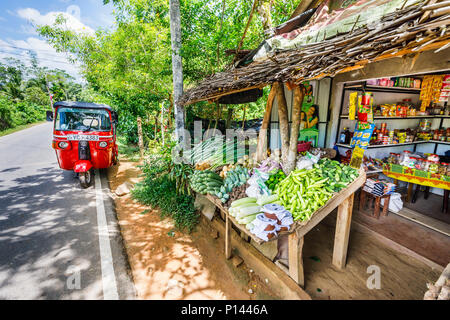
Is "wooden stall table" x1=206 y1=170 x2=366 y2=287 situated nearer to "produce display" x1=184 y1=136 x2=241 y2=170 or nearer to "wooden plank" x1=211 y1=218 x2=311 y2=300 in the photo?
"wooden plank" x1=211 y1=218 x2=311 y2=300

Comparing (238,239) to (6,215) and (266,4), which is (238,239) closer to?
(266,4)

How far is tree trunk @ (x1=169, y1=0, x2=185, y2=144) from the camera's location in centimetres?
482

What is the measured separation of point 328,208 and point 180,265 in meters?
2.37

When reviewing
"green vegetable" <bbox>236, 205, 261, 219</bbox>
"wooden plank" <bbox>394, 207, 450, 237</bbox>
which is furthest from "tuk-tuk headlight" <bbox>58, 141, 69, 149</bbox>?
"wooden plank" <bbox>394, 207, 450, 237</bbox>

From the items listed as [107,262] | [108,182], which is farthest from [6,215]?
[107,262]

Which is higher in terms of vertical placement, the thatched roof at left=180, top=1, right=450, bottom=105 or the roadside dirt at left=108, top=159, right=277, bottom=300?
the thatched roof at left=180, top=1, right=450, bottom=105

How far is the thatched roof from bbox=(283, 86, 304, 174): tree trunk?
467mm

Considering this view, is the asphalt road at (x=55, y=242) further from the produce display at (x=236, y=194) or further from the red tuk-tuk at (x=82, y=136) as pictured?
the produce display at (x=236, y=194)

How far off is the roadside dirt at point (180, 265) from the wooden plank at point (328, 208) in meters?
1.09

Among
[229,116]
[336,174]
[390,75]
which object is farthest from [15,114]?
[390,75]

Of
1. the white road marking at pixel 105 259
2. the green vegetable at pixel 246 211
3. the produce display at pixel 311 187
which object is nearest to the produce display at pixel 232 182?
the green vegetable at pixel 246 211

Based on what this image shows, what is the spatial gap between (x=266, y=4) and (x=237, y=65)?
1365 mm

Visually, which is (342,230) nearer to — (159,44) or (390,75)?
(390,75)

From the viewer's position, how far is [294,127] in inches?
116
